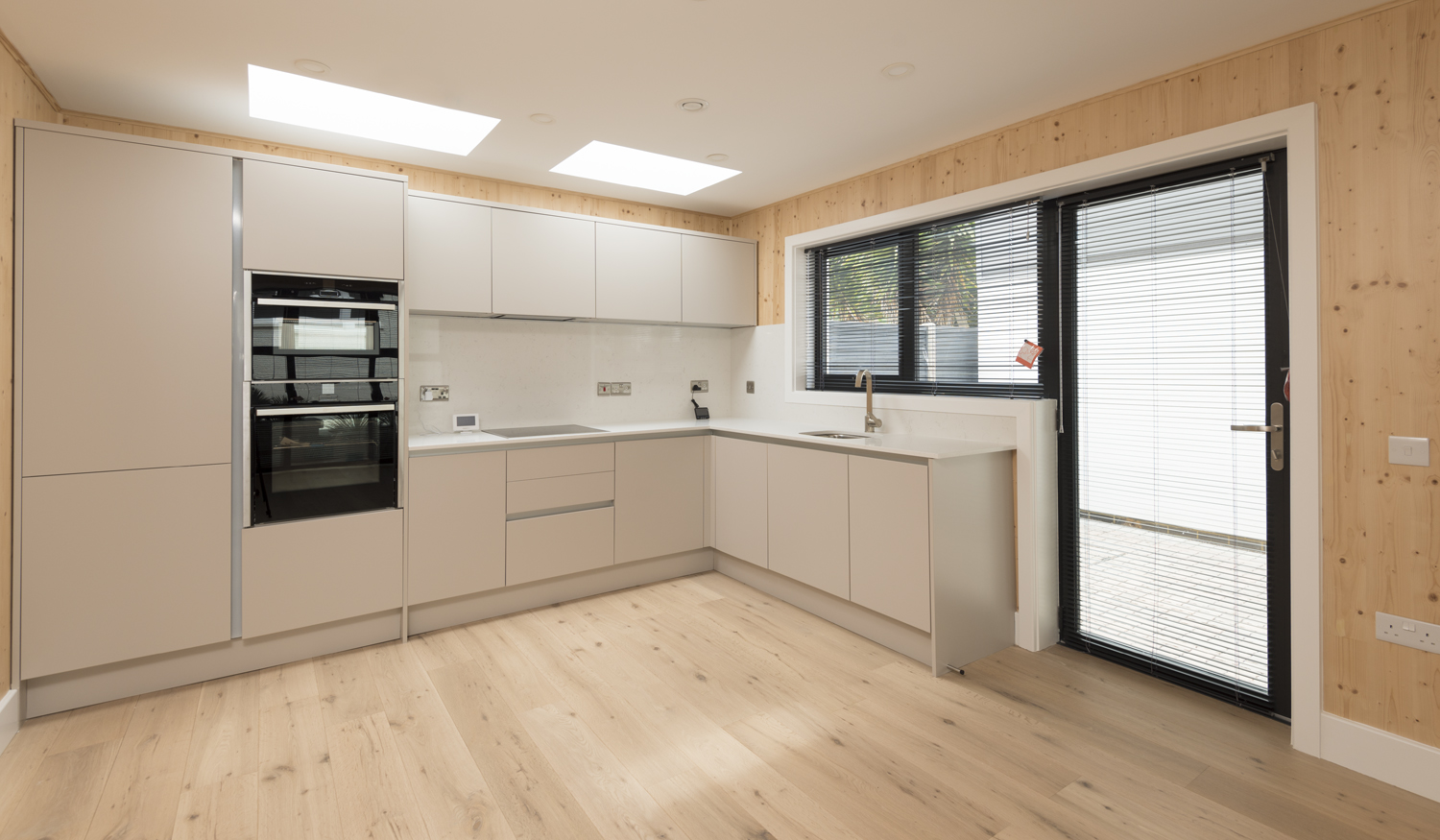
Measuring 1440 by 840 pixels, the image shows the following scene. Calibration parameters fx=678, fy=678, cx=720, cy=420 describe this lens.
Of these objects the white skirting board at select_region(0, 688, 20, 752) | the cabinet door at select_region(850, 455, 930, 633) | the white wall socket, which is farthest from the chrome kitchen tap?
the white skirting board at select_region(0, 688, 20, 752)

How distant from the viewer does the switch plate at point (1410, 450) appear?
2.03m

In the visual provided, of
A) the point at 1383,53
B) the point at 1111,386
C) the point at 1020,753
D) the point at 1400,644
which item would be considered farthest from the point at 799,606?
the point at 1383,53

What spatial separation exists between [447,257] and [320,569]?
5.34 feet

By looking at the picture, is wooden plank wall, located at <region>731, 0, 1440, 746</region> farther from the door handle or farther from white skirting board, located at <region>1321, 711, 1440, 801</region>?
the door handle

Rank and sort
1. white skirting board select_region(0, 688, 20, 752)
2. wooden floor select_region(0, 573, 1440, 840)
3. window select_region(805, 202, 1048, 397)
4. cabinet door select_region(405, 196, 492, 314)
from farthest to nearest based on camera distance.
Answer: cabinet door select_region(405, 196, 492, 314) → window select_region(805, 202, 1048, 397) → white skirting board select_region(0, 688, 20, 752) → wooden floor select_region(0, 573, 1440, 840)

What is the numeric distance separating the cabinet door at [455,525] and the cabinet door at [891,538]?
5.80ft

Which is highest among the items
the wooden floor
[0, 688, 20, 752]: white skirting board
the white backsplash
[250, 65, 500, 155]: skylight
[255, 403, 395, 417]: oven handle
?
[250, 65, 500, 155]: skylight

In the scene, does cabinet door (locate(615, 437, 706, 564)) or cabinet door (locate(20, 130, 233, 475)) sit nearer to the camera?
cabinet door (locate(20, 130, 233, 475))

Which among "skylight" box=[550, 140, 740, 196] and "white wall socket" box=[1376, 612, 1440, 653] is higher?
"skylight" box=[550, 140, 740, 196]

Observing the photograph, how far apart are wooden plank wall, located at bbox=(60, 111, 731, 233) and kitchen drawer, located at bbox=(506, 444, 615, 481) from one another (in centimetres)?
152

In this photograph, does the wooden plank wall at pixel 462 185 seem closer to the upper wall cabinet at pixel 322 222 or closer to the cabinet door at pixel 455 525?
the upper wall cabinet at pixel 322 222

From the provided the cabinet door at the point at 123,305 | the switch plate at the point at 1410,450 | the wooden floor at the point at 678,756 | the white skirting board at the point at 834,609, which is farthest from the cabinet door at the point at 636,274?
the switch plate at the point at 1410,450

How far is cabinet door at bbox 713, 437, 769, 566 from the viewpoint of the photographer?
3.78m

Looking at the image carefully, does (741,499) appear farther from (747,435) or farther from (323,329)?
(323,329)
